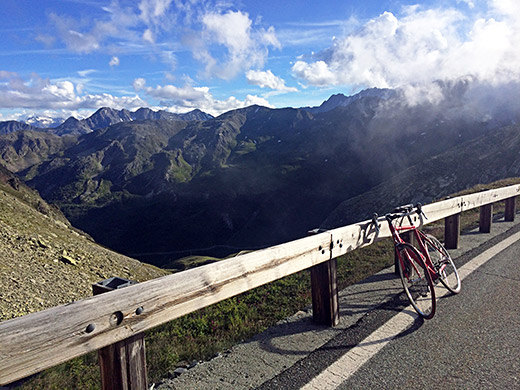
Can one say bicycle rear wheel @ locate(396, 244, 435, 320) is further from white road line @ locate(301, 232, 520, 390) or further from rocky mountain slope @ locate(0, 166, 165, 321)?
rocky mountain slope @ locate(0, 166, 165, 321)

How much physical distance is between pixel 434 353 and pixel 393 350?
43cm

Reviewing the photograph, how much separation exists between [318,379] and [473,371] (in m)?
1.57

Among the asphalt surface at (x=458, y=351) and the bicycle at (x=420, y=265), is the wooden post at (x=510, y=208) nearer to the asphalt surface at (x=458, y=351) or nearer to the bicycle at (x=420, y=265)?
the bicycle at (x=420, y=265)

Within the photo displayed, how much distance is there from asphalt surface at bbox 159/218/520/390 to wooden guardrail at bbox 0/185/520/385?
1.70 ft

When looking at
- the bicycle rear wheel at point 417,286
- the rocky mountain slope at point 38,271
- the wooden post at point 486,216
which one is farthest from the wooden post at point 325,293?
the rocky mountain slope at point 38,271

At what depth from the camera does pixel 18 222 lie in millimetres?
22188

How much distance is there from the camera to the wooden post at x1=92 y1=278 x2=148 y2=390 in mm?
2691

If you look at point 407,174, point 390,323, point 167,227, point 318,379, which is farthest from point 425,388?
point 167,227

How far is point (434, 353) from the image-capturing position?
383 centimetres

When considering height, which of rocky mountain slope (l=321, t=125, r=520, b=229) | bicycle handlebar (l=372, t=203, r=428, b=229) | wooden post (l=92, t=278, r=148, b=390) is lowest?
rocky mountain slope (l=321, t=125, r=520, b=229)

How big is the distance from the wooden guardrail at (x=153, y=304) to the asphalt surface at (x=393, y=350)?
1.70 feet

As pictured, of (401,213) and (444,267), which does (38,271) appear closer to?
(401,213)

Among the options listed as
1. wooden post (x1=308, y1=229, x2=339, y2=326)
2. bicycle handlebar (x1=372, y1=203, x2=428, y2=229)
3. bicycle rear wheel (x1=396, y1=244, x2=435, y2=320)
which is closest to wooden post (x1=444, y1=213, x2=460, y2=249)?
bicycle handlebar (x1=372, y1=203, x2=428, y2=229)

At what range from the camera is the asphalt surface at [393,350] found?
337cm
